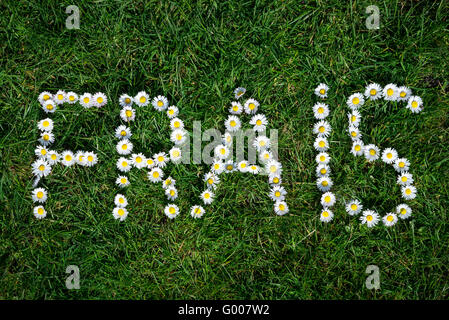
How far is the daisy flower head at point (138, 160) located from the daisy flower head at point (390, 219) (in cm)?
143

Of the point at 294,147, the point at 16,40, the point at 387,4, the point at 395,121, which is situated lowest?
the point at 294,147

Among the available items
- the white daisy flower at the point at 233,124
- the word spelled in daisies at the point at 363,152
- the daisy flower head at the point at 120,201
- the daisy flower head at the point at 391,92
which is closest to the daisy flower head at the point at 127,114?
the daisy flower head at the point at 120,201

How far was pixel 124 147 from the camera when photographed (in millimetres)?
2041

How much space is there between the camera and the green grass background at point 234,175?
203 cm

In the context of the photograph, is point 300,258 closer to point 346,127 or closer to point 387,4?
point 346,127

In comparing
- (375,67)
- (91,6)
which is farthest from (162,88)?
(375,67)

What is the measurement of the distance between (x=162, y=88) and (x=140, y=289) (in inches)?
47.2

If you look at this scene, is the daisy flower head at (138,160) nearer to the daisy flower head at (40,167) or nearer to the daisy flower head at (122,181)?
the daisy flower head at (122,181)

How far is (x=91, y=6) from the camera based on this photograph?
2039mm

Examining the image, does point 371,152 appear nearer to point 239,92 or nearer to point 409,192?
point 409,192

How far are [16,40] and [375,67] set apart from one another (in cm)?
215

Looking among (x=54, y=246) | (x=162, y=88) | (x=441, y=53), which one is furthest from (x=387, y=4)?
(x=54, y=246)
